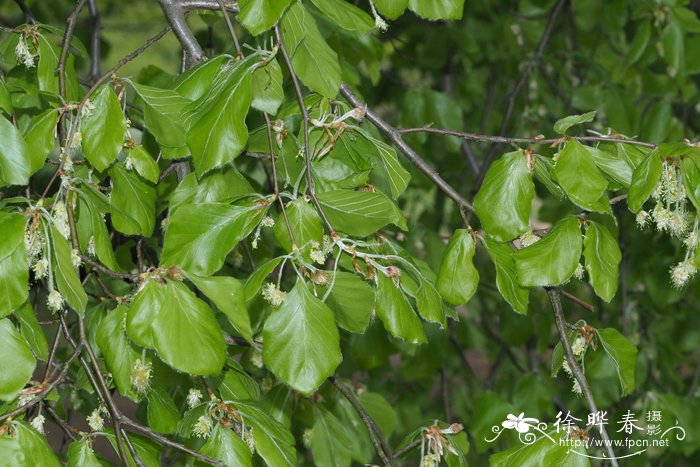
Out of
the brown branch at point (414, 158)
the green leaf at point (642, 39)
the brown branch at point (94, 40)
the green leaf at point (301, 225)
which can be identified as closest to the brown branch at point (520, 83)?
the green leaf at point (642, 39)

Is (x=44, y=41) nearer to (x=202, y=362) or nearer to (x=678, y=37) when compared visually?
(x=202, y=362)

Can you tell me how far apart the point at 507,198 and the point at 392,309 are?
16cm

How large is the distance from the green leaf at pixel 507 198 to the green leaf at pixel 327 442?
52cm

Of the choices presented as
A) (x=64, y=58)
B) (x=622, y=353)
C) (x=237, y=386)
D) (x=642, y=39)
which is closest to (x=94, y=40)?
(x=64, y=58)

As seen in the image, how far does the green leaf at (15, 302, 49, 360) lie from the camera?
84cm

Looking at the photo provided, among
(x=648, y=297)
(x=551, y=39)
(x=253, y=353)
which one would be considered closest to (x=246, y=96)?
(x=253, y=353)

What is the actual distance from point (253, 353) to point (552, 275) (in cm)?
45

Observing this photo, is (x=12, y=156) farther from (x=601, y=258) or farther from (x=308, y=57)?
(x=601, y=258)

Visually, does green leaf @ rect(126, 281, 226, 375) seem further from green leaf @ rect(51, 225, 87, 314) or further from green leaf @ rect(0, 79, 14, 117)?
green leaf @ rect(0, 79, 14, 117)

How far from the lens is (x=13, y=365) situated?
73cm

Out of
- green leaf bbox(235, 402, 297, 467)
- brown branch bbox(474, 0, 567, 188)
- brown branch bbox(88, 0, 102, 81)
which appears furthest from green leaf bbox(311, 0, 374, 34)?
brown branch bbox(474, 0, 567, 188)

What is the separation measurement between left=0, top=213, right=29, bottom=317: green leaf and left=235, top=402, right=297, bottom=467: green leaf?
24 cm

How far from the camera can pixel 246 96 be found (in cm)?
79

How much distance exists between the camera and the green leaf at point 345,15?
85 cm
